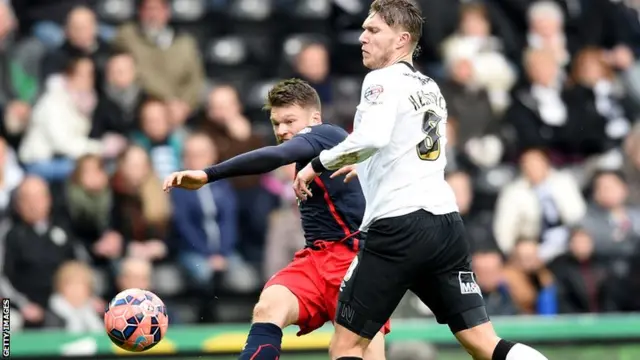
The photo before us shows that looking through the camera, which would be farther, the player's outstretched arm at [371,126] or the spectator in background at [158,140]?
the spectator in background at [158,140]

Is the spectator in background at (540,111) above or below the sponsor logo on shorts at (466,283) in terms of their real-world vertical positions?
below

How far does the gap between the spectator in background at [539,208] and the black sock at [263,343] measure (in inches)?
230

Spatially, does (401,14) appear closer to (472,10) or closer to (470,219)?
(470,219)

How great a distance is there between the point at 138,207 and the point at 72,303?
1.19m

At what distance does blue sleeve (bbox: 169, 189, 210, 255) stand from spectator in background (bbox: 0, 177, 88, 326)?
1.10 metres

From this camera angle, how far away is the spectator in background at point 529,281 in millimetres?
11961

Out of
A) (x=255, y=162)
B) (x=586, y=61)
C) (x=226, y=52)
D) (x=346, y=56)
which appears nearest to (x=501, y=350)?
(x=255, y=162)

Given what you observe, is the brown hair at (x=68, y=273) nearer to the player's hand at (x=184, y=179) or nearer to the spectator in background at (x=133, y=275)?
the spectator in background at (x=133, y=275)

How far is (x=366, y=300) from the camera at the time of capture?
20.7ft

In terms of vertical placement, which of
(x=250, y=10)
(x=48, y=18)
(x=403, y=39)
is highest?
(x=403, y=39)

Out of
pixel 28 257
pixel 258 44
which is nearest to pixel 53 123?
pixel 28 257

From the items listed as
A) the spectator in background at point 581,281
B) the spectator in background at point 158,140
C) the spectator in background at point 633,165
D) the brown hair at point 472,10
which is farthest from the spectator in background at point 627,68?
the spectator in background at point 158,140

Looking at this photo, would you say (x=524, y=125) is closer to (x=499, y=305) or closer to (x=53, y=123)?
(x=499, y=305)

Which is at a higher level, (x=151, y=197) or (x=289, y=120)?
(x=289, y=120)
